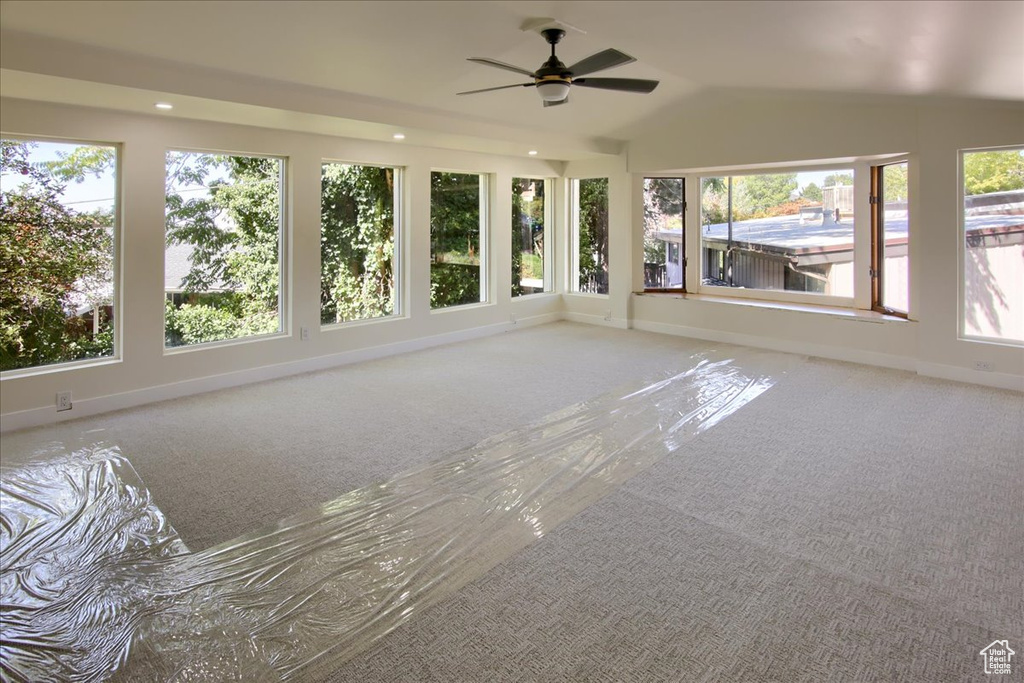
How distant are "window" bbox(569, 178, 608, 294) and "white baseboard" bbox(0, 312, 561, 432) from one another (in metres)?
1.65

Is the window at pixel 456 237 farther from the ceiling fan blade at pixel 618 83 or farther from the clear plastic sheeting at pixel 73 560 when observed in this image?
the clear plastic sheeting at pixel 73 560

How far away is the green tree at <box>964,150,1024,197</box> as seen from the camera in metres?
5.04

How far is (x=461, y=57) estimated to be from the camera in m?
4.53

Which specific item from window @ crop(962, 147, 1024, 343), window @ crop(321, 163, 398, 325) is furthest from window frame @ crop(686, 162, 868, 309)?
window @ crop(321, 163, 398, 325)

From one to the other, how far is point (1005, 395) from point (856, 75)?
2.85 metres

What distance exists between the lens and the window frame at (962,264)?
523cm

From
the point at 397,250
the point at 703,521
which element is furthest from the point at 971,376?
the point at 397,250

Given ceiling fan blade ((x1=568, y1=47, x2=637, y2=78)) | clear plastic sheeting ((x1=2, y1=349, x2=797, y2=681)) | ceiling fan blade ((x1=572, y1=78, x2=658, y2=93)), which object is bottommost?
clear plastic sheeting ((x1=2, y1=349, x2=797, y2=681))

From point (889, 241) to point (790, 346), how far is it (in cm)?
142

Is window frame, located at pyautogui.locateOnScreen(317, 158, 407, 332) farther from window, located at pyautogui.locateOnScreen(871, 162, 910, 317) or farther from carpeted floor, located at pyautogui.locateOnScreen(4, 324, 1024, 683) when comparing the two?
window, located at pyautogui.locateOnScreen(871, 162, 910, 317)

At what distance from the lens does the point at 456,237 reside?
7469 millimetres

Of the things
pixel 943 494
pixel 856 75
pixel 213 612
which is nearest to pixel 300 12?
pixel 213 612

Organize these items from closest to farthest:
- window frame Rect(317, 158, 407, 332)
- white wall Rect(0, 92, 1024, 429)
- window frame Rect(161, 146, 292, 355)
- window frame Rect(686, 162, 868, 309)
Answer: white wall Rect(0, 92, 1024, 429), window frame Rect(161, 146, 292, 355), window frame Rect(686, 162, 868, 309), window frame Rect(317, 158, 407, 332)

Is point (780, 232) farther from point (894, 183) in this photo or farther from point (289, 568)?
point (289, 568)
